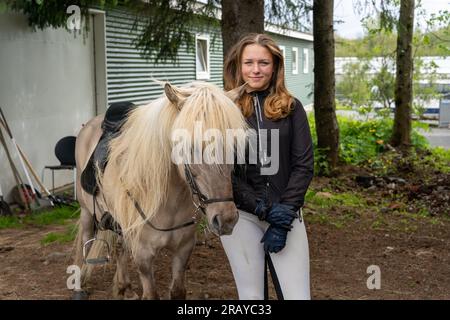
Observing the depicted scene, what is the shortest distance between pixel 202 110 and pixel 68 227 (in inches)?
184

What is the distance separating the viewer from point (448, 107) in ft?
71.4

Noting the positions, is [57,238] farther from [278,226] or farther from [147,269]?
[278,226]

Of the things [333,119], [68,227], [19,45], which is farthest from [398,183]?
[19,45]

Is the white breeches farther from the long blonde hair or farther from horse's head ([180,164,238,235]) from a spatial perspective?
the long blonde hair

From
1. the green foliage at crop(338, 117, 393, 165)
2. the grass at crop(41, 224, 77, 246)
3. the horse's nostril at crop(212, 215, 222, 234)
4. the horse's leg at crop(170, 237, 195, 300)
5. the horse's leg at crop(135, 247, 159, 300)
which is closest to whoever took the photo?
the horse's nostril at crop(212, 215, 222, 234)

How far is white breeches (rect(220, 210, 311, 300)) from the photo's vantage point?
2.81 meters

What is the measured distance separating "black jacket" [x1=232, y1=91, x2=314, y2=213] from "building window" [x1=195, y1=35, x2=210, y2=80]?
1282 centimetres

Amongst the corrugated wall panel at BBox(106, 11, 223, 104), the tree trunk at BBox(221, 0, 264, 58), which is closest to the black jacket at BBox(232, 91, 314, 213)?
the tree trunk at BBox(221, 0, 264, 58)

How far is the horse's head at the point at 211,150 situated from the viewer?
2.57 m

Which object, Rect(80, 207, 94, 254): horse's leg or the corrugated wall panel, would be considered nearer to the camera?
Rect(80, 207, 94, 254): horse's leg

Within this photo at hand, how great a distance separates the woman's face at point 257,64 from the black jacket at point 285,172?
12 cm

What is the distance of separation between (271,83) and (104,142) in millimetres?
1364

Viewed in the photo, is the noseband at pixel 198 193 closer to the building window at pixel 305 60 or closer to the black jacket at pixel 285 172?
the black jacket at pixel 285 172

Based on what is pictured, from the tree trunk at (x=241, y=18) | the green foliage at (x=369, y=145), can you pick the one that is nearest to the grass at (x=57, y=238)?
the tree trunk at (x=241, y=18)
